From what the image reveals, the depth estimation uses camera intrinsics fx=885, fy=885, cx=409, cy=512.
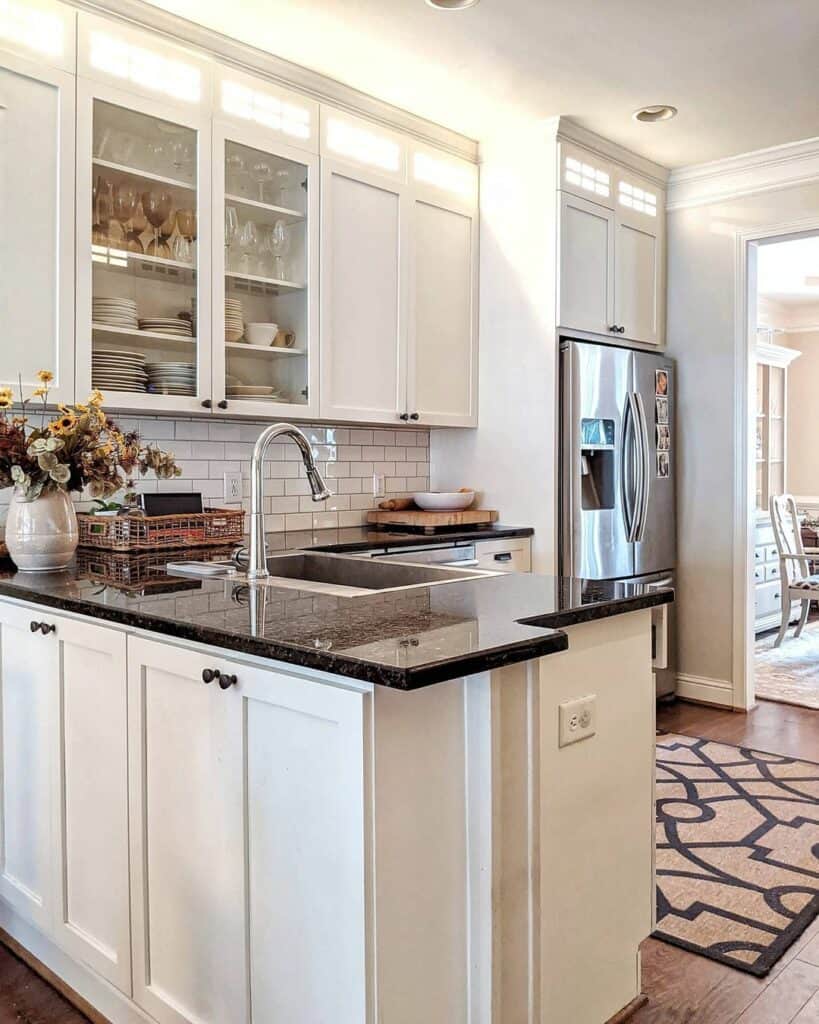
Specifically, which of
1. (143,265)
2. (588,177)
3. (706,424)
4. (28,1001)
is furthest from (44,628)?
(706,424)

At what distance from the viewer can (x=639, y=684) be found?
189 centimetres

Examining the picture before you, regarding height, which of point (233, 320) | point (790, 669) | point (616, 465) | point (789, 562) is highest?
point (233, 320)

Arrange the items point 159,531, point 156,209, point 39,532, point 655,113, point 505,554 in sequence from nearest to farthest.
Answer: point 39,532
point 159,531
point 156,209
point 655,113
point 505,554

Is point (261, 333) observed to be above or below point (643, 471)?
above

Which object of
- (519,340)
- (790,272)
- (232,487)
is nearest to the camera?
(232,487)

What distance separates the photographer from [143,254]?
299cm

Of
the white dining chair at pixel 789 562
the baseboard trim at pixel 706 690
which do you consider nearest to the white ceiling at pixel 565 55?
the baseboard trim at pixel 706 690

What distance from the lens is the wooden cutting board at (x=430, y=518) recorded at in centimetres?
380

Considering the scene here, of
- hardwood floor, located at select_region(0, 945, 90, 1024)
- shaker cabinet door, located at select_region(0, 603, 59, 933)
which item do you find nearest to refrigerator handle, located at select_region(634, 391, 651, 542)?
shaker cabinet door, located at select_region(0, 603, 59, 933)

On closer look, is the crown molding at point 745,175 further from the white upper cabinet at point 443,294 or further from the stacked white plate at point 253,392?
the stacked white plate at point 253,392

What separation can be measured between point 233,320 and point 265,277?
24 cm

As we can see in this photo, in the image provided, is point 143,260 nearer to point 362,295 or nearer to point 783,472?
point 362,295

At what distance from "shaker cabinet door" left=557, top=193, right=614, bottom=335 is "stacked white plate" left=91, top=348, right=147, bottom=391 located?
1.87 m

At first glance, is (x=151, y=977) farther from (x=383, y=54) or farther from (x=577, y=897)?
(x=383, y=54)
